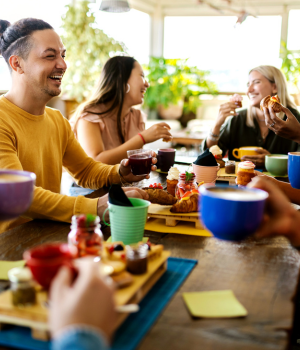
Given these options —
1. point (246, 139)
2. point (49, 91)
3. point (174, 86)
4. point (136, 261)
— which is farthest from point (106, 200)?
point (174, 86)

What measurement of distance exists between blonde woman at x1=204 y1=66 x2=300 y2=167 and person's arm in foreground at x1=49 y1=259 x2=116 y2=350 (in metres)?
2.27

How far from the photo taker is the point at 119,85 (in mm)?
2701

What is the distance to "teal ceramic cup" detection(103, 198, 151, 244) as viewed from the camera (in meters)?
1.05

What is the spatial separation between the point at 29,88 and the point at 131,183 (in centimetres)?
65

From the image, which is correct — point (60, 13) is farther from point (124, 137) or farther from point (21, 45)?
point (21, 45)

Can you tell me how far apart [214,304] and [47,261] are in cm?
35

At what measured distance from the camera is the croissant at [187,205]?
4.39 feet

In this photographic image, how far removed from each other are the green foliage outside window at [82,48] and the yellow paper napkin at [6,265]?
15.5 ft

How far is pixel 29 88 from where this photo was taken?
1.74m

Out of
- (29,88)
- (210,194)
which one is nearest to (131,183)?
(29,88)

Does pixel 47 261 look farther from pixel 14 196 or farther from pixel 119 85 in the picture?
pixel 119 85

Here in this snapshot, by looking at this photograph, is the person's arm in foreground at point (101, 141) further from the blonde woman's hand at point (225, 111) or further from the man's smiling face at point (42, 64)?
the man's smiling face at point (42, 64)

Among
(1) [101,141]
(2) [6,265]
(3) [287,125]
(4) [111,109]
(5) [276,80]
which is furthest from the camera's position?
(5) [276,80]

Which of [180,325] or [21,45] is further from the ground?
[21,45]
